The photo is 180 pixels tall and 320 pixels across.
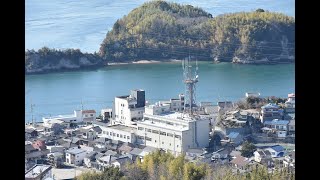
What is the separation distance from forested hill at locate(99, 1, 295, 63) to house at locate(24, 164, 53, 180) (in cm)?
578

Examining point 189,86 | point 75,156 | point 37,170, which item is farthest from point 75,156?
point 189,86

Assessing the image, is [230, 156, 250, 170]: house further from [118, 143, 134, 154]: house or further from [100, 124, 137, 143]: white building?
[100, 124, 137, 143]: white building

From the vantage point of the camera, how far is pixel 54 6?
11195 millimetres

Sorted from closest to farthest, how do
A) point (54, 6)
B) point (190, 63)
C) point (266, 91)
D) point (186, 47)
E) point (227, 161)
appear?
point (227, 161) → point (266, 91) → point (190, 63) → point (186, 47) → point (54, 6)

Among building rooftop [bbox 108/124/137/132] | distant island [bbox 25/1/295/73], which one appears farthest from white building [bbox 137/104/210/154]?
distant island [bbox 25/1/295/73]

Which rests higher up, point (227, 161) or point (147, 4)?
point (147, 4)

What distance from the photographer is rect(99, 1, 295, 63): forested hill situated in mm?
9969

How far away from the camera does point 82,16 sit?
11164mm

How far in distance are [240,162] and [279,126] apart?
1.16m

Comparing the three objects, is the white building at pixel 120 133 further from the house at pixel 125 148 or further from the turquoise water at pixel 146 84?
the turquoise water at pixel 146 84

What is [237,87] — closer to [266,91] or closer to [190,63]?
[266,91]

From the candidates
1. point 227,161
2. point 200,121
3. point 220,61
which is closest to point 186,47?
point 220,61

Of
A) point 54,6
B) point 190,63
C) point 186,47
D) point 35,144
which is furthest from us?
point 54,6
